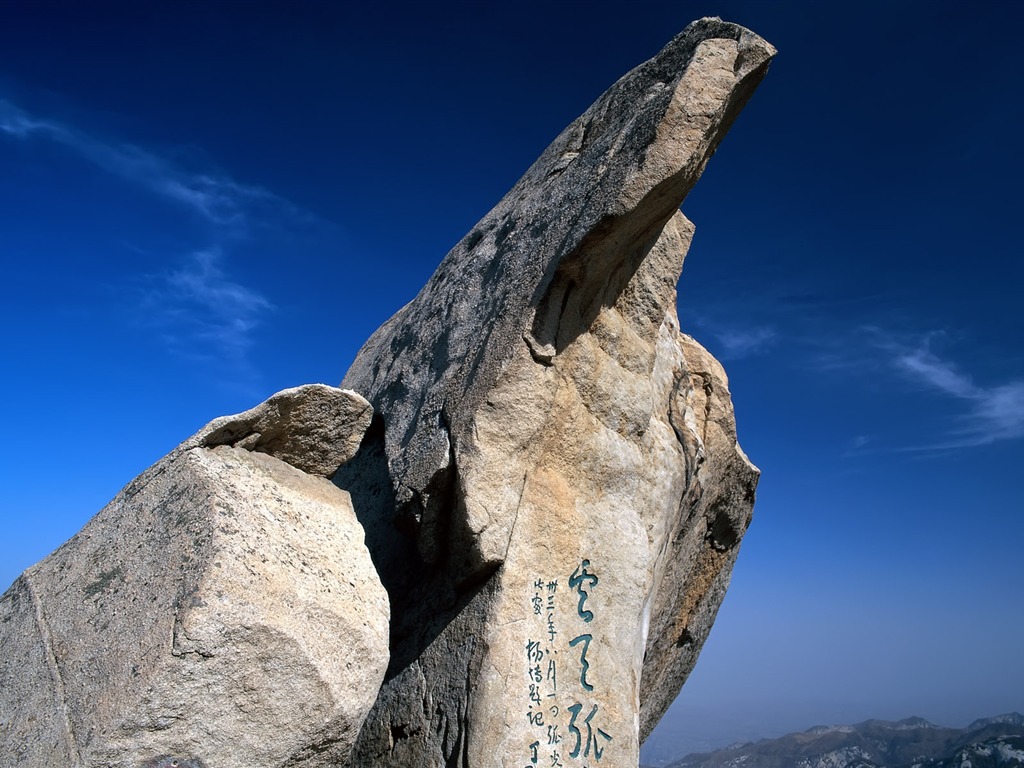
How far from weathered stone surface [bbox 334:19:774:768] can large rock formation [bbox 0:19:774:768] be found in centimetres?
2

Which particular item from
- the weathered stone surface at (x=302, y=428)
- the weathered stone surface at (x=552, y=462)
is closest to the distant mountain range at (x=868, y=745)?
the weathered stone surface at (x=552, y=462)

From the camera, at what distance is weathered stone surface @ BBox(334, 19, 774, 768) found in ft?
17.1

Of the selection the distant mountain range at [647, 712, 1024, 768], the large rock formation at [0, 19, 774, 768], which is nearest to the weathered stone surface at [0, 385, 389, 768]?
the large rock formation at [0, 19, 774, 768]

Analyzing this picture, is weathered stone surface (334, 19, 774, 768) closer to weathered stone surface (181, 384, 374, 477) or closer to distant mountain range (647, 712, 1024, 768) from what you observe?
weathered stone surface (181, 384, 374, 477)

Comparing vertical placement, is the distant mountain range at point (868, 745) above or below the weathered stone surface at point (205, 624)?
below

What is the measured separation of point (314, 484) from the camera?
5039 millimetres

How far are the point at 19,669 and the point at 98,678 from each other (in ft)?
2.52

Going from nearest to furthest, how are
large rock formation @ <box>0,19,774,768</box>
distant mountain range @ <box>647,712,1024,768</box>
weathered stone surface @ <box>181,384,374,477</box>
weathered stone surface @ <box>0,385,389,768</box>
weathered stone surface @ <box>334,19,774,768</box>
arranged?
1. weathered stone surface @ <box>0,385,389,768</box>
2. large rock formation @ <box>0,19,774,768</box>
3. weathered stone surface @ <box>181,384,374,477</box>
4. weathered stone surface @ <box>334,19,774,768</box>
5. distant mountain range @ <box>647,712,1024,768</box>

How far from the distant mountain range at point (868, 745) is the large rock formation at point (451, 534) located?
32920mm

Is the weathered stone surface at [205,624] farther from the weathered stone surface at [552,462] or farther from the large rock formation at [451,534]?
the weathered stone surface at [552,462]

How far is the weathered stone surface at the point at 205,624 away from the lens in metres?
3.64

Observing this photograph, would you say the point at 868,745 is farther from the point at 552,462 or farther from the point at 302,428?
the point at 302,428

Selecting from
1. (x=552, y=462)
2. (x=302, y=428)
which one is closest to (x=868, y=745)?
(x=552, y=462)

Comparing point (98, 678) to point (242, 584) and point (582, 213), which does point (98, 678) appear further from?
point (582, 213)
